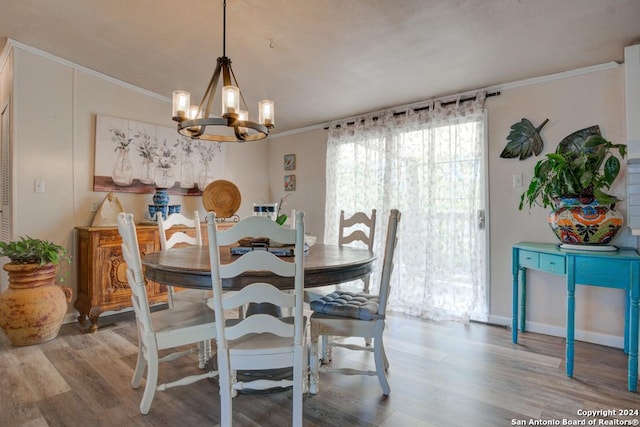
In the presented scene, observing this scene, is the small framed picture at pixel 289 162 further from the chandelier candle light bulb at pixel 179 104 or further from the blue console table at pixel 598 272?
the blue console table at pixel 598 272

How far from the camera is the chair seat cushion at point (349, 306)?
6.14 ft

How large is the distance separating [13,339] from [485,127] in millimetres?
A: 4253

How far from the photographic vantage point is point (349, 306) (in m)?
1.93

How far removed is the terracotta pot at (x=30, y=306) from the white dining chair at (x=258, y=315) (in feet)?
6.80

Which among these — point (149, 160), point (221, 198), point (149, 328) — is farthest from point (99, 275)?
point (149, 328)

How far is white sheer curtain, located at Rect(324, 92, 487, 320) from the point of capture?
10.1ft

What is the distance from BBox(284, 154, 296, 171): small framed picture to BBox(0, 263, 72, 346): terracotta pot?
2.82m

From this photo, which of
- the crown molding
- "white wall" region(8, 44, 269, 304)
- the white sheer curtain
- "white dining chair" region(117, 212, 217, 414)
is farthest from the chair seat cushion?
the crown molding

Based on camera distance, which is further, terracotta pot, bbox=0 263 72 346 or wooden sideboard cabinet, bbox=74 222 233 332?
wooden sideboard cabinet, bbox=74 222 233 332

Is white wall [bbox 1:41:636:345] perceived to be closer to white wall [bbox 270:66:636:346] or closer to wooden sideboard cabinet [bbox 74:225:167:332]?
white wall [bbox 270:66:636:346]

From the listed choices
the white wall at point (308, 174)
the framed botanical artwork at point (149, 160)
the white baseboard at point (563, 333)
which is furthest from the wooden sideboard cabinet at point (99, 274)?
the white baseboard at point (563, 333)

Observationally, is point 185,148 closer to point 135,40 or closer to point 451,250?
point 135,40

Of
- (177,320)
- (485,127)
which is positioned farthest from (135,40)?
(485,127)

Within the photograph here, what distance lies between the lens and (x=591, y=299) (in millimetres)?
2596
